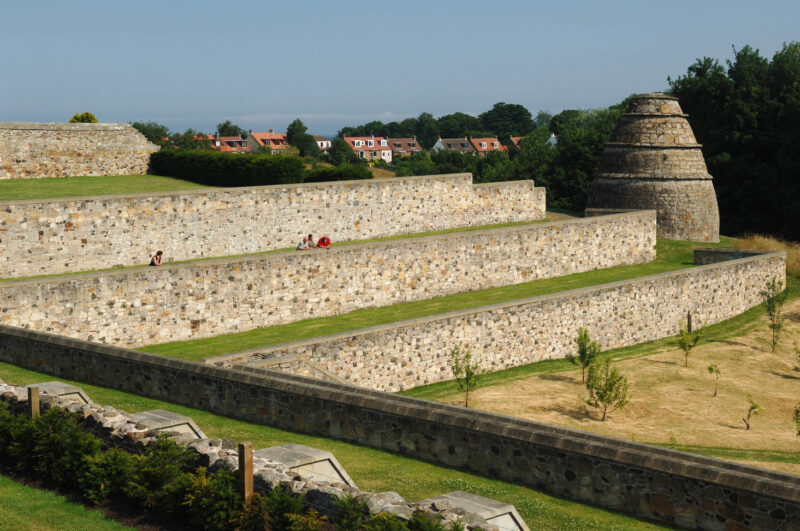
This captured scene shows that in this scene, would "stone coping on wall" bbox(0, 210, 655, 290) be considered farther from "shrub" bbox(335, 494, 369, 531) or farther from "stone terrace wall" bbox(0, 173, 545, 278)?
"shrub" bbox(335, 494, 369, 531)

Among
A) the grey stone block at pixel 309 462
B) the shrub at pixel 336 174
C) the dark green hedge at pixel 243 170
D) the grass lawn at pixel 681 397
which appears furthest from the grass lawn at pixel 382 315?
the dark green hedge at pixel 243 170

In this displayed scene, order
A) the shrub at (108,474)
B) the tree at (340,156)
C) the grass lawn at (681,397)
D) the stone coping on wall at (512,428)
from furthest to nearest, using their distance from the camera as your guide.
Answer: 1. the tree at (340,156)
2. the grass lawn at (681,397)
3. the shrub at (108,474)
4. the stone coping on wall at (512,428)

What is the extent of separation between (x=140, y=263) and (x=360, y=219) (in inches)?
346

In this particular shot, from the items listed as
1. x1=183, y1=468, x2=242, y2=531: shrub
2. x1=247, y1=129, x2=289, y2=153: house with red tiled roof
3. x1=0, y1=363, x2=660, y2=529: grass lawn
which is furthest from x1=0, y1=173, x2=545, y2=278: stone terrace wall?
x1=247, y1=129, x2=289, y2=153: house with red tiled roof

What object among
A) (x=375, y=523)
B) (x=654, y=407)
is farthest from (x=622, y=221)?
(x=375, y=523)

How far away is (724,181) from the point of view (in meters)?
52.3

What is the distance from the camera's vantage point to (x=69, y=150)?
39.4 metres

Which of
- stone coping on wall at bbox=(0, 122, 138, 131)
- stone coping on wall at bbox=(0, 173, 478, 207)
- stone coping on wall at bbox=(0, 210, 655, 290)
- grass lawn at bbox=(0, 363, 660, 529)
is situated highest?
stone coping on wall at bbox=(0, 122, 138, 131)

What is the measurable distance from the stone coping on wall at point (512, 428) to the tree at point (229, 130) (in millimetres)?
150517

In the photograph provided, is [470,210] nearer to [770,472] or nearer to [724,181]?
[724,181]

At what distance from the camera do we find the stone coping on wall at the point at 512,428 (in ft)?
32.0

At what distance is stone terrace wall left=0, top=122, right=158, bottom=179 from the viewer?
124ft

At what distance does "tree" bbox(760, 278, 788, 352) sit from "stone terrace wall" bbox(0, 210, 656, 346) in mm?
6008

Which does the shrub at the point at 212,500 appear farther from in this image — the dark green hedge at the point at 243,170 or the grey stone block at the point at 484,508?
the dark green hedge at the point at 243,170
